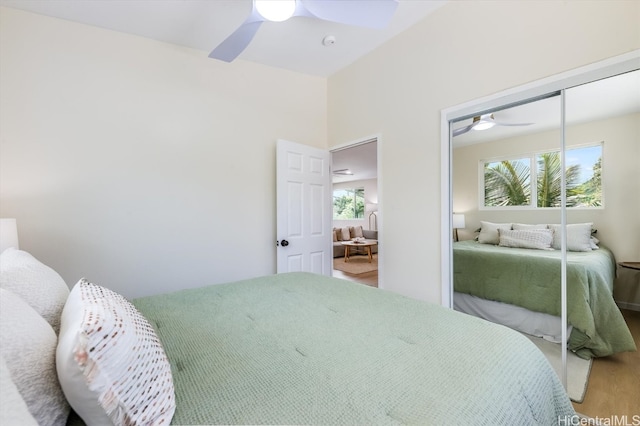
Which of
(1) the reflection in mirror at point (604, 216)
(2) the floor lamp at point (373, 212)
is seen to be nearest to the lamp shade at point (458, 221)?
(1) the reflection in mirror at point (604, 216)

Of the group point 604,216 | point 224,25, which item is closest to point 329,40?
point 224,25

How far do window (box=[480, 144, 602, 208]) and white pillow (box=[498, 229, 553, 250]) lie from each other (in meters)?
0.18

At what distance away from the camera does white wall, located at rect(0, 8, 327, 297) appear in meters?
2.10

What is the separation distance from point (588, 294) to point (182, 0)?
133 inches

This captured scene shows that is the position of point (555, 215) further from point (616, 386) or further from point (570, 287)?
point (616, 386)

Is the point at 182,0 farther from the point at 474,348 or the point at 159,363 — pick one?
the point at 474,348

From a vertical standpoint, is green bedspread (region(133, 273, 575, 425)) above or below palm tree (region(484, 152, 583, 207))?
below

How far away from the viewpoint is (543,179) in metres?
1.80

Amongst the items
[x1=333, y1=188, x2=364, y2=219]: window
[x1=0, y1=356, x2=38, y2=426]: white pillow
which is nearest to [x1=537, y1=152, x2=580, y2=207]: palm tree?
[x1=0, y1=356, x2=38, y2=426]: white pillow

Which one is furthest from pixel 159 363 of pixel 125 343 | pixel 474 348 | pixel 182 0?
pixel 182 0

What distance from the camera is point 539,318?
1.91 m

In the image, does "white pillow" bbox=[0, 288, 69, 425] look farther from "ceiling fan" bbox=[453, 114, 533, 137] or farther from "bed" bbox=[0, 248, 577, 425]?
"ceiling fan" bbox=[453, 114, 533, 137]

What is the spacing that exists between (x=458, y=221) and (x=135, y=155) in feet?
9.24

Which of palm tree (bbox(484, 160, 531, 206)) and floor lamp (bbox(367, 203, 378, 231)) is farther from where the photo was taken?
floor lamp (bbox(367, 203, 378, 231))
